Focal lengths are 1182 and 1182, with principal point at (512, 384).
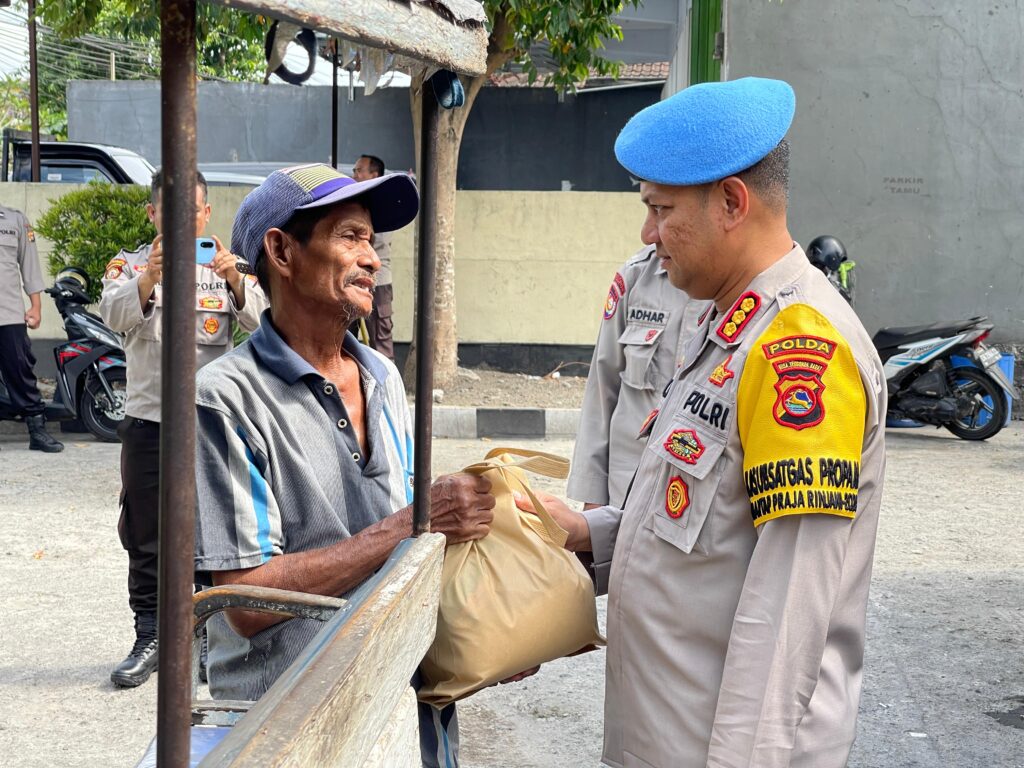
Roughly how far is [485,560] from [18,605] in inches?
137

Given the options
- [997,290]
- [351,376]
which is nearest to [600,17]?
[997,290]

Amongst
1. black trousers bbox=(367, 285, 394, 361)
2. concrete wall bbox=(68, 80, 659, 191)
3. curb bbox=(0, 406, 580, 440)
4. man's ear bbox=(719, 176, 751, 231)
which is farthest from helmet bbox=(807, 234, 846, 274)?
concrete wall bbox=(68, 80, 659, 191)

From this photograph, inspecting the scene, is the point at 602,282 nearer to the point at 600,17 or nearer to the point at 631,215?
the point at 631,215

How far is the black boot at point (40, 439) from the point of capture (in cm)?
799

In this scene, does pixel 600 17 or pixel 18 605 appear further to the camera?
pixel 600 17

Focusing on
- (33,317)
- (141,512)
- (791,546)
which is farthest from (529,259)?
(791,546)

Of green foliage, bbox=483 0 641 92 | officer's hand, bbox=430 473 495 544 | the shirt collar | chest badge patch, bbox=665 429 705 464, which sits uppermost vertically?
green foliage, bbox=483 0 641 92

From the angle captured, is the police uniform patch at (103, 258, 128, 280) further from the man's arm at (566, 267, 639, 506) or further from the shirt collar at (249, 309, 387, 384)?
the shirt collar at (249, 309, 387, 384)

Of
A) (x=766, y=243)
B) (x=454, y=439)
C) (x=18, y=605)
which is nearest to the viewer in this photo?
(x=766, y=243)

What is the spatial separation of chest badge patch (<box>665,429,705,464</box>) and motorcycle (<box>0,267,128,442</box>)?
6.58 metres

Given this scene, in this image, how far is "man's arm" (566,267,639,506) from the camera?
11.9 ft

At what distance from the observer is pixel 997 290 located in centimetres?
1052

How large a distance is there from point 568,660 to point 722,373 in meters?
2.82

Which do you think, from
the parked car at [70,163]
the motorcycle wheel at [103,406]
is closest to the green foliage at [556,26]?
the motorcycle wheel at [103,406]
